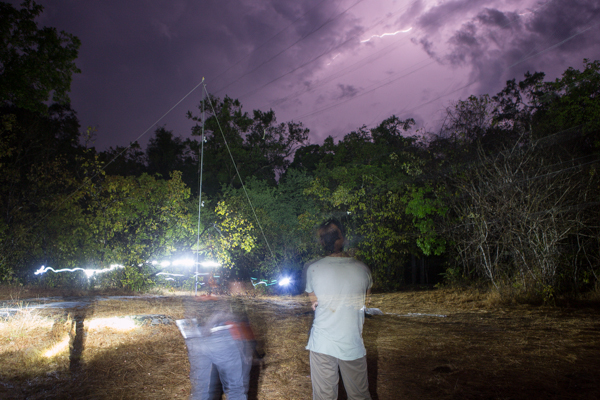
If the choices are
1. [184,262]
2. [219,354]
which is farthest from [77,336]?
[184,262]

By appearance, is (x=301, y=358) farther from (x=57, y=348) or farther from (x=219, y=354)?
(x=57, y=348)

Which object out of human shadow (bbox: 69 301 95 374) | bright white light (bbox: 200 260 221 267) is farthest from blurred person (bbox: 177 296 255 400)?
bright white light (bbox: 200 260 221 267)

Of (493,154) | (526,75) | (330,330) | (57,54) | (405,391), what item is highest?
(526,75)

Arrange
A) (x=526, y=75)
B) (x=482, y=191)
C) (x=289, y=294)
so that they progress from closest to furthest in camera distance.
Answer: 1. (x=482, y=191)
2. (x=289, y=294)
3. (x=526, y=75)

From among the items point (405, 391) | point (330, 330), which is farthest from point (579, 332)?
point (330, 330)

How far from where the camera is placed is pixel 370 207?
16.3 metres

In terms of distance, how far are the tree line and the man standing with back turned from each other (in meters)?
8.00

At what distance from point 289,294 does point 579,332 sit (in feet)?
33.3

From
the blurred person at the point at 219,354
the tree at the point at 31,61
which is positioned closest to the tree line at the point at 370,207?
the tree at the point at 31,61

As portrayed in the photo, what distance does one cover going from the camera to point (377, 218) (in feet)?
53.3

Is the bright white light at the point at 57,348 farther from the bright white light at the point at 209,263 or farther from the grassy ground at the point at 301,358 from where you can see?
the bright white light at the point at 209,263

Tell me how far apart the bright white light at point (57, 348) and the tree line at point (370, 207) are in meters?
5.09

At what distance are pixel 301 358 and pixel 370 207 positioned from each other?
11.7 m

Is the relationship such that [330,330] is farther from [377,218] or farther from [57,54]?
[57,54]
